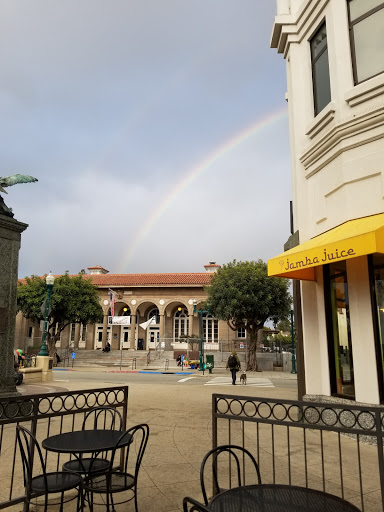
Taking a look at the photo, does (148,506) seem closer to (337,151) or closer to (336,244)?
(336,244)

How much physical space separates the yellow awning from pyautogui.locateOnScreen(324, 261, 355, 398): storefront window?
1.79 ft

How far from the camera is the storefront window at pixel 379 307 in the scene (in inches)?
274

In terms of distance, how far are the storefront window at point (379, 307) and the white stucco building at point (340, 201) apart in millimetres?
18

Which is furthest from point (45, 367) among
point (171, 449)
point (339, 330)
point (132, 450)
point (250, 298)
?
point (250, 298)

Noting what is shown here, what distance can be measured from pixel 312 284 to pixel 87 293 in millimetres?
31739

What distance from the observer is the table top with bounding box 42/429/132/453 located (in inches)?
138

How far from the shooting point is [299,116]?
988cm

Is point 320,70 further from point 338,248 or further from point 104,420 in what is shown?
point 104,420

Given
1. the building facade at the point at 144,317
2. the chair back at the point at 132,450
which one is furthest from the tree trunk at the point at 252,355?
the chair back at the point at 132,450

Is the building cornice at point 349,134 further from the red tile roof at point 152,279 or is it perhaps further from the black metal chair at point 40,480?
the red tile roof at point 152,279

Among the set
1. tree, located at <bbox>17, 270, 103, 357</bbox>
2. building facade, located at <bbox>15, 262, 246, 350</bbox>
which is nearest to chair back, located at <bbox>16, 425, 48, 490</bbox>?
tree, located at <bbox>17, 270, 103, 357</bbox>

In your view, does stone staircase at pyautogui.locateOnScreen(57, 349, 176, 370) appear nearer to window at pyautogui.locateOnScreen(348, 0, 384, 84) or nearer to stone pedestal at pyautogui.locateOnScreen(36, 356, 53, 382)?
stone pedestal at pyautogui.locateOnScreen(36, 356, 53, 382)

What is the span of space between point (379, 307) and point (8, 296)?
292 inches

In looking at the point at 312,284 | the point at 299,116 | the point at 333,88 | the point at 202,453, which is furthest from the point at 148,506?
the point at 299,116
